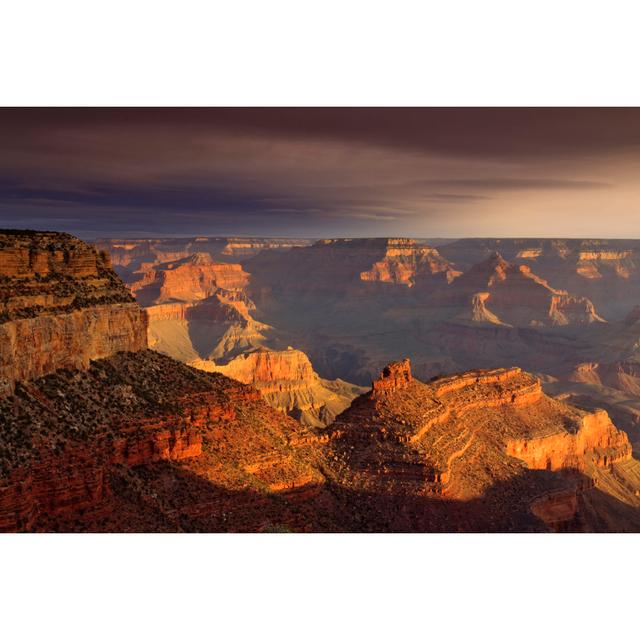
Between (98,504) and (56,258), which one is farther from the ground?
(56,258)

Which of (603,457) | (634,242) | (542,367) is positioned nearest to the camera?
(603,457)

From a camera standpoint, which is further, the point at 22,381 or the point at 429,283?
the point at 429,283

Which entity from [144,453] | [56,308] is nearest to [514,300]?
[144,453]

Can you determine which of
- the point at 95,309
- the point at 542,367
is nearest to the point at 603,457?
the point at 95,309

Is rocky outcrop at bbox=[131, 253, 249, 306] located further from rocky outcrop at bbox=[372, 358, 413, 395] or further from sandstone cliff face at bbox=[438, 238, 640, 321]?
rocky outcrop at bbox=[372, 358, 413, 395]

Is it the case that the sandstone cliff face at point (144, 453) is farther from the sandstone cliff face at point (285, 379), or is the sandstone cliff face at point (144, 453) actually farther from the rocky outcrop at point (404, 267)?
the rocky outcrop at point (404, 267)

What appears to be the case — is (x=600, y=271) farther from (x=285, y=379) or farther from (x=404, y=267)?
(x=285, y=379)

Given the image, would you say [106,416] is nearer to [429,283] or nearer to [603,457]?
[603,457]

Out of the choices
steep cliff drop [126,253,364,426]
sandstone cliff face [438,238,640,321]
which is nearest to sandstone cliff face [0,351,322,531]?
steep cliff drop [126,253,364,426]

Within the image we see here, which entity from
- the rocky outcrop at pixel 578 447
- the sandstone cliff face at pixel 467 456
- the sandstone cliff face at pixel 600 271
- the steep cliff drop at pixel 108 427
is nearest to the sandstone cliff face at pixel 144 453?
the steep cliff drop at pixel 108 427
